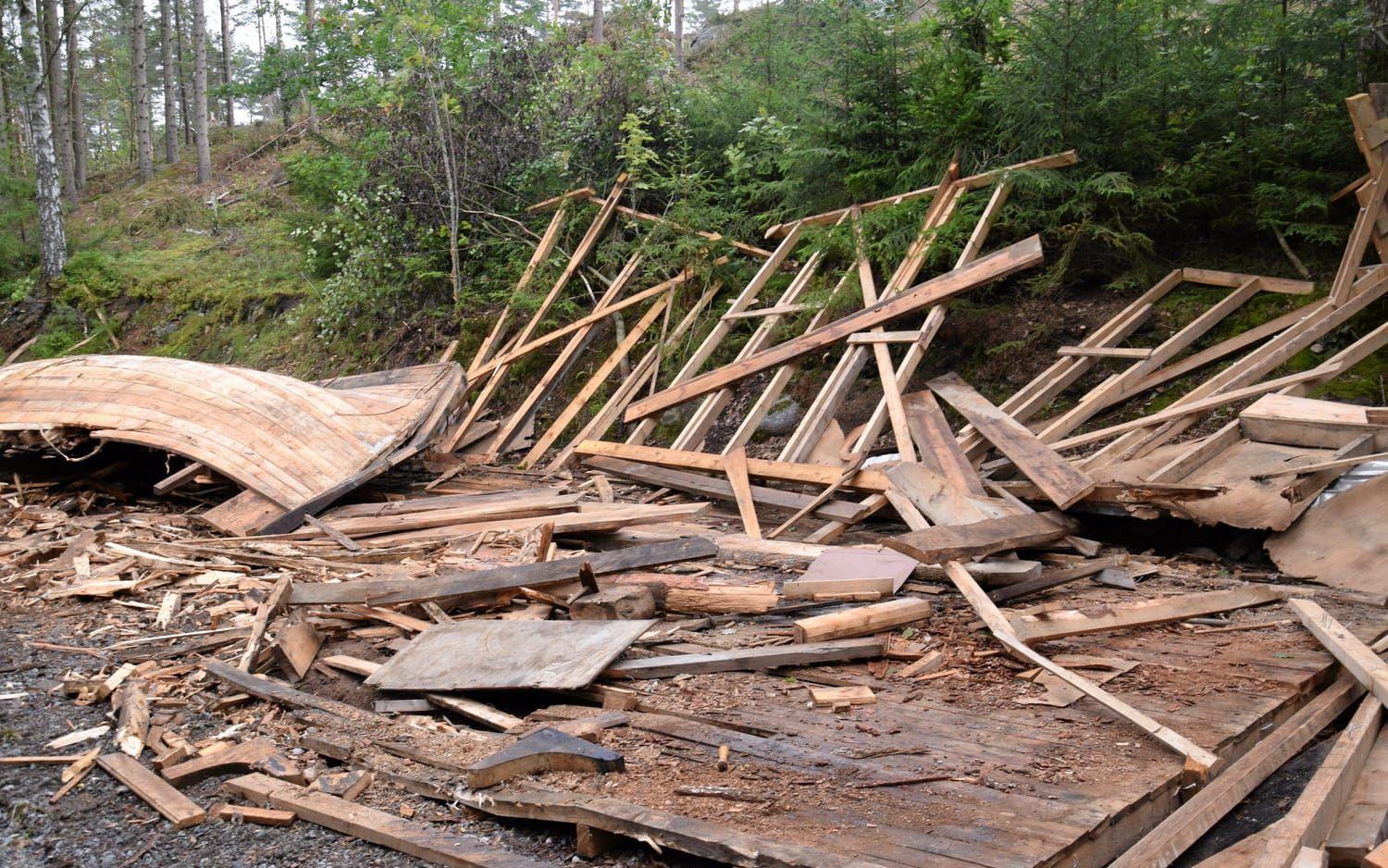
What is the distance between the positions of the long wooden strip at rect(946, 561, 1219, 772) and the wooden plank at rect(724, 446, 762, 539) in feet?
6.87

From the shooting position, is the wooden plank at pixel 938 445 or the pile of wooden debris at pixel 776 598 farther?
the wooden plank at pixel 938 445

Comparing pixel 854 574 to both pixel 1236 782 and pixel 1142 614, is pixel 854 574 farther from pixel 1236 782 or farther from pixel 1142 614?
pixel 1236 782

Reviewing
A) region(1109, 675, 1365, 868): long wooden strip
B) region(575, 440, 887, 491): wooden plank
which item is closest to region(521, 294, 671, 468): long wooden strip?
region(575, 440, 887, 491): wooden plank

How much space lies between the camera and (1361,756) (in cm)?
289

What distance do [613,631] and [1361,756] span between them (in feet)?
9.24

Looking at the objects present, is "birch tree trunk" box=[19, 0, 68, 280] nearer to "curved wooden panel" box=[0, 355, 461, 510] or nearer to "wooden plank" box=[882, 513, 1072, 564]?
"curved wooden panel" box=[0, 355, 461, 510]

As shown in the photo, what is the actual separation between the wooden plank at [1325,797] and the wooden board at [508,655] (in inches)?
96.5

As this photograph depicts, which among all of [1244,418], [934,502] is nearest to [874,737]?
[934,502]

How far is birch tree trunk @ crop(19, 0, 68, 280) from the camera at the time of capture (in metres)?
15.4

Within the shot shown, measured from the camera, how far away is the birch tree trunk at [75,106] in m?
23.3

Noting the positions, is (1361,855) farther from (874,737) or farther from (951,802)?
(874,737)

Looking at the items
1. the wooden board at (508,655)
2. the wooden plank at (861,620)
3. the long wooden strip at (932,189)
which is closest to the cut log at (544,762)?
the wooden board at (508,655)

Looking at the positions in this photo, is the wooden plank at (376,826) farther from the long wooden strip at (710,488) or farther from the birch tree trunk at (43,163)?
the birch tree trunk at (43,163)

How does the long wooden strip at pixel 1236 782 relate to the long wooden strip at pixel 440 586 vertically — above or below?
above
